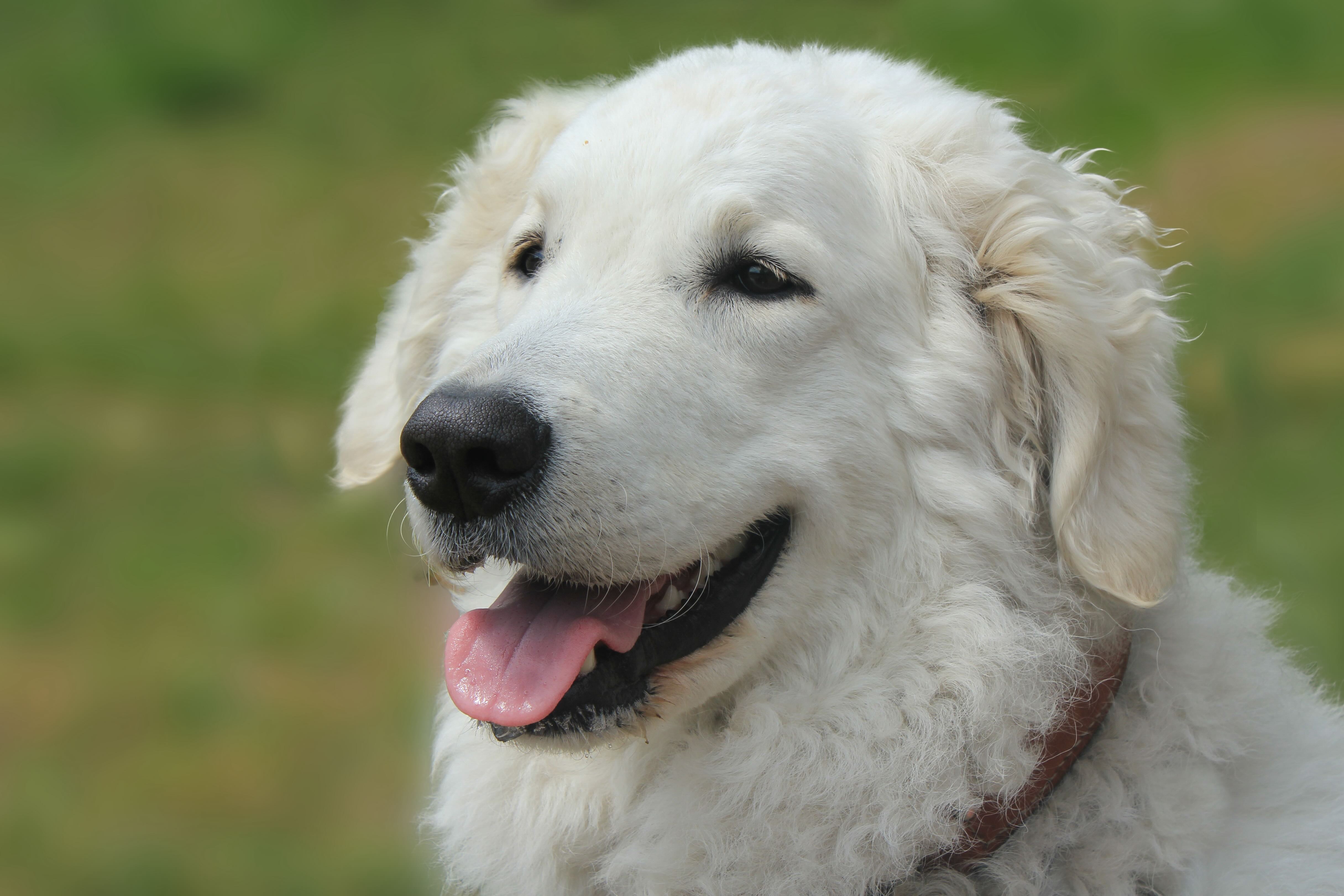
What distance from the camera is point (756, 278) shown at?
225 centimetres

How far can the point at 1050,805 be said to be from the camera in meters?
2.19

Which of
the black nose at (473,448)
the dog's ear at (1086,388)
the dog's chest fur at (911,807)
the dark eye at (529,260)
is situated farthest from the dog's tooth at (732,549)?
the dark eye at (529,260)

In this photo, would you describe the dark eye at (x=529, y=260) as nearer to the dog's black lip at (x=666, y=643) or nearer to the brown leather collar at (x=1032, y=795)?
the dog's black lip at (x=666, y=643)

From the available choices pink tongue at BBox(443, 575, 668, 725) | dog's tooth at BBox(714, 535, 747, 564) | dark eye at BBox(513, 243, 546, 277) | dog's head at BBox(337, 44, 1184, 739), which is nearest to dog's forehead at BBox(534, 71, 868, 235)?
dog's head at BBox(337, 44, 1184, 739)

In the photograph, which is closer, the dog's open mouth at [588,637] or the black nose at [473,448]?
the black nose at [473,448]

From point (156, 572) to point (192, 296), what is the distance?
2638 mm

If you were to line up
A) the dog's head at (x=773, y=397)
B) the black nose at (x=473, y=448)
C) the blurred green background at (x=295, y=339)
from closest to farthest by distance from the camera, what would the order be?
the black nose at (x=473, y=448) → the dog's head at (x=773, y=397) → the blurred green background at (x=295, y=339)

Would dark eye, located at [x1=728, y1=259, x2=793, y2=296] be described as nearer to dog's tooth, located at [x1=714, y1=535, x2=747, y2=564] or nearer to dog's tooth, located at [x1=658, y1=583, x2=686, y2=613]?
dog's tooth, located at [x1=714, y1=535, x2=747, y2=564]

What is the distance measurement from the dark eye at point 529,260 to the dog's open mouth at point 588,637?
2.42 feet

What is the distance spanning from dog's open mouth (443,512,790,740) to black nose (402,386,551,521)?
25 centimetres

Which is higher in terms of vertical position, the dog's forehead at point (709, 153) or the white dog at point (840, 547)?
Answer: the dog's forehead at point (709, 153)

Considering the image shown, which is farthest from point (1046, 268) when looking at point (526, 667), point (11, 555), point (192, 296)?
point (192, 296)

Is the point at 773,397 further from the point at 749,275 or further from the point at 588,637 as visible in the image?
the point at 588,637

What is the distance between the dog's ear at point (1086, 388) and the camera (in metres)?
2.19
